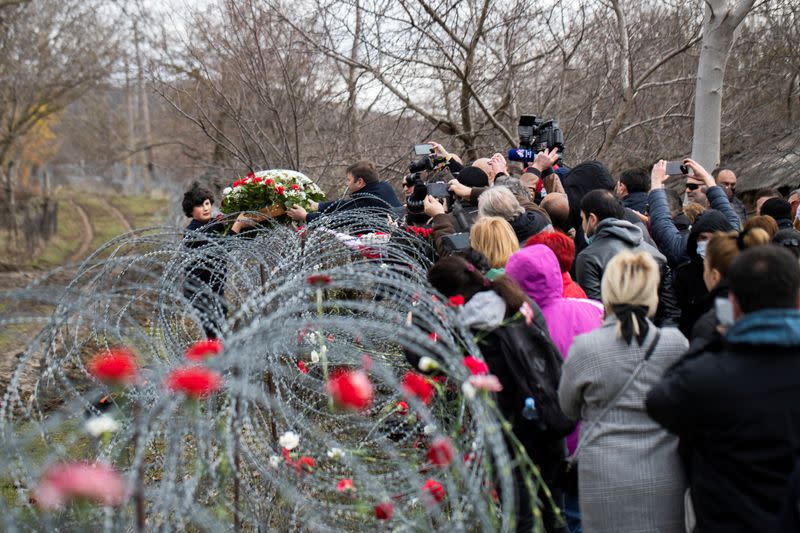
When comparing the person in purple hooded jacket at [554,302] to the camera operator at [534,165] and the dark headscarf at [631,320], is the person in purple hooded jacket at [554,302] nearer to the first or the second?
the dark headscarf at [631,320]

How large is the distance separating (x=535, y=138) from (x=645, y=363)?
13.1ft

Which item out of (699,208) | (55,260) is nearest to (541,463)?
(699,208)

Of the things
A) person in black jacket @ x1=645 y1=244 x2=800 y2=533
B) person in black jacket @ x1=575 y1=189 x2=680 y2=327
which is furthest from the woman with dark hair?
person in black jacket @ x1=575 y1=189 x2=680 y2=327

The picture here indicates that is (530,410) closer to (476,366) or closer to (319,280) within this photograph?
(476,366)

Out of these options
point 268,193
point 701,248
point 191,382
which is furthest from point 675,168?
point 191,382

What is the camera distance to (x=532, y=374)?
3330 millimetres

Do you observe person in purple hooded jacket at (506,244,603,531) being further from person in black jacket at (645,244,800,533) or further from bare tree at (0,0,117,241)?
bare tree at (0,0,117,241)

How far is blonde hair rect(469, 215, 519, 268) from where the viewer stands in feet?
13.6

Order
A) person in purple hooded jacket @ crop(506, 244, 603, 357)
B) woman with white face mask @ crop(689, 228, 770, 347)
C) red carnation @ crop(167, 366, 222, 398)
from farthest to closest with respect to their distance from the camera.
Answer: person in purple hooded jacket @ crop(506, 244, 603, 357) < woman with white face mask @ crop(689, 228, 770, 347) < red carnation @ crop(167, 366, 222, 398)

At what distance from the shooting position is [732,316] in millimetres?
2557

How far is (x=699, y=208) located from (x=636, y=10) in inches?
249

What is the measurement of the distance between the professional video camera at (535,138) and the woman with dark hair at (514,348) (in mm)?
3206

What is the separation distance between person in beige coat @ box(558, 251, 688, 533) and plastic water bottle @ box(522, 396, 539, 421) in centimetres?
30

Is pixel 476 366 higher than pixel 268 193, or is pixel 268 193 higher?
pixel 268 193
